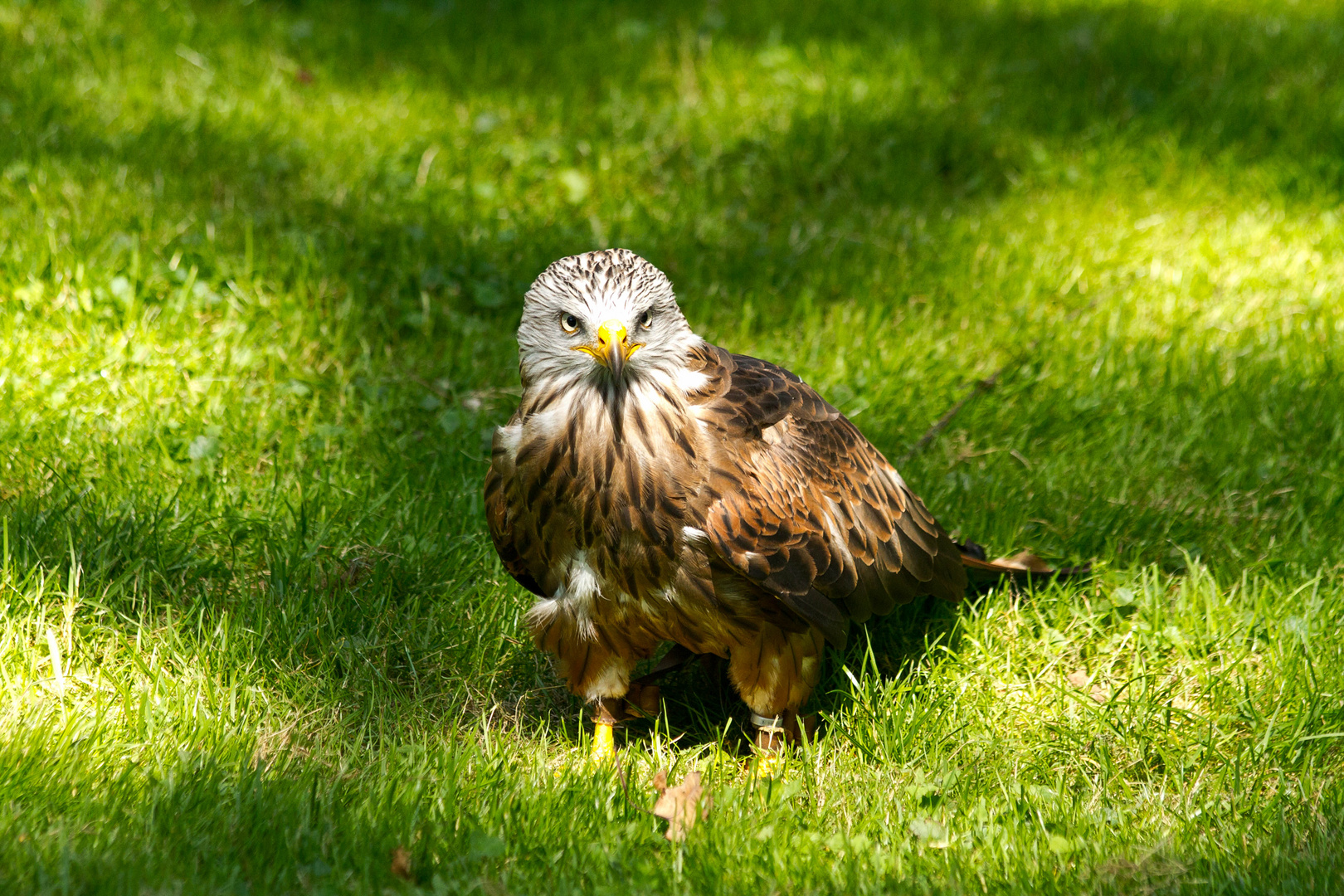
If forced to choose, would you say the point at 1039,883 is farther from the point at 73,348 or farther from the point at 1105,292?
the point at 73,348

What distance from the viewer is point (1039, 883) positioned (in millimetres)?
2994

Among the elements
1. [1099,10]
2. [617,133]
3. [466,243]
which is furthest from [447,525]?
[1099,10]

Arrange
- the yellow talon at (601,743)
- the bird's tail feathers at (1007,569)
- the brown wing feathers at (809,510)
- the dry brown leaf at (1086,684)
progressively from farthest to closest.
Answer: the bird's tail feathers at (1007,569)
the dry brown leaf at (1086,684)
the yellow talon at (601,743)
the brown wing feathers at (809,510)

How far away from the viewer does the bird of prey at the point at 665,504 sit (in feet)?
10.8

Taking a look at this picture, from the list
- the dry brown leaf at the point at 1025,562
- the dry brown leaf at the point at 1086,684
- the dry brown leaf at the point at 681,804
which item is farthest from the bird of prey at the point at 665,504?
the dry brown leaf at the point at 1086,684

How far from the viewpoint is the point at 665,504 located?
3.29 metres

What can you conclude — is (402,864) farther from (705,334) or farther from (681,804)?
(705,334)

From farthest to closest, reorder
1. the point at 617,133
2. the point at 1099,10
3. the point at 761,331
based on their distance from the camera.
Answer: the point at 1099,10, the point at 617,133, the point at 761,331

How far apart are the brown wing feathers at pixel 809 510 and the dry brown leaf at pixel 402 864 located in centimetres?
111

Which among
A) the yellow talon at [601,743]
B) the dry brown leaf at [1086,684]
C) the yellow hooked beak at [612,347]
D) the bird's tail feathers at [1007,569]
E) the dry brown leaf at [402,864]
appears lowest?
the yellow talon at [601,743]

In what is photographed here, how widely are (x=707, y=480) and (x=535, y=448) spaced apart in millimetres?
480

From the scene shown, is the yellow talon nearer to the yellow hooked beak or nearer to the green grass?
the green grass

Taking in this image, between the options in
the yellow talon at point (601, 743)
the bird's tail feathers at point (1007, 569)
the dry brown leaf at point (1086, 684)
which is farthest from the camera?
the bird's tail feathers at point (1007, 569)

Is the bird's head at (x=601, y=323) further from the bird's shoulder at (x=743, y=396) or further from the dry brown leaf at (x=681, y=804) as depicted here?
the dry brown leaf at (x=681, y=804)
